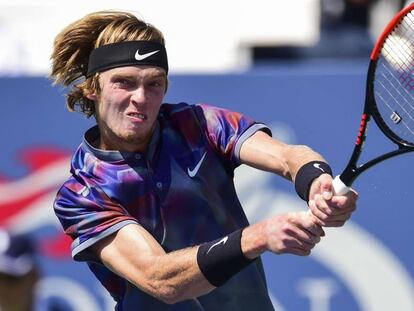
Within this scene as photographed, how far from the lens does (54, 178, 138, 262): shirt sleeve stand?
400cm

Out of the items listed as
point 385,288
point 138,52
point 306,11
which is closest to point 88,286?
point 385,288

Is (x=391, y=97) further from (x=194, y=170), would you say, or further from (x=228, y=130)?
(x=194, y=170)

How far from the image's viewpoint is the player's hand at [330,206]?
11.0 feet

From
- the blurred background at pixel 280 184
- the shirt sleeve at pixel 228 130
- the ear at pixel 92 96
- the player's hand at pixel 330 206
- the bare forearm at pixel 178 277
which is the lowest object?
the blurred background at pixel 280 184

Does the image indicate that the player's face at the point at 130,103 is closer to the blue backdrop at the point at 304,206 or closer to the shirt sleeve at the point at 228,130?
the shirt sleeve at the point at 228,130

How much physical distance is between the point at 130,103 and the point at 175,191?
1.15ft

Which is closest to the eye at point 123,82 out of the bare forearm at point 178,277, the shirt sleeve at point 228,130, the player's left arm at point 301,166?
the shirt sleeve at point 228,130

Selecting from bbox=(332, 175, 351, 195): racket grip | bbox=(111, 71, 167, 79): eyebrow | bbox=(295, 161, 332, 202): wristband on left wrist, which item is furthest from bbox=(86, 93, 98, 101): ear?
bbox=(332, 175, 351, 195): racket grip

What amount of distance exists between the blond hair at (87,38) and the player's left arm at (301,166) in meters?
0.55

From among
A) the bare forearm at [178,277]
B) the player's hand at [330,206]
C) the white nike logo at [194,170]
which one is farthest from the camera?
the white nike logo at [194,170]

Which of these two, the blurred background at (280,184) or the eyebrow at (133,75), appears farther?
the blurred background at (280,184)

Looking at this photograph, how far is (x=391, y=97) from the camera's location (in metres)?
4.37

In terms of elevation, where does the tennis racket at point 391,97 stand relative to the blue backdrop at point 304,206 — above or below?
above

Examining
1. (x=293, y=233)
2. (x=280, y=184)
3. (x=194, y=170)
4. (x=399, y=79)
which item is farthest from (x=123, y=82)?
(x=280, y=184)
